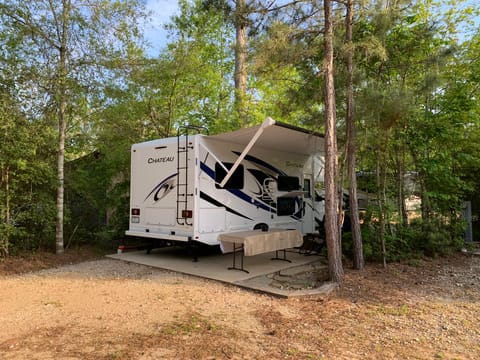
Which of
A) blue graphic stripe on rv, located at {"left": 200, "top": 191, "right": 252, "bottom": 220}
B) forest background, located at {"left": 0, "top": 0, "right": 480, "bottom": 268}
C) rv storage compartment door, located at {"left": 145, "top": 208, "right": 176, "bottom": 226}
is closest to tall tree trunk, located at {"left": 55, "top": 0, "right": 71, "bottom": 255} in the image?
forest background, located at {"left": 0, "top": 0, "right": 480, "bottom": 268}

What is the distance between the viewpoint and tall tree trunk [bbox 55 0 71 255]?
7656mm

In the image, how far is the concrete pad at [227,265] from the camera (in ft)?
18.9

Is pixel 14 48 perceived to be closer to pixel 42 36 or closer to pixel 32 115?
pixel 42 36

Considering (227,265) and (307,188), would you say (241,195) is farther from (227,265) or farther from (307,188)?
(307,188)

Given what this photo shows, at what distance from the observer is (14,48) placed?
24.0 ft

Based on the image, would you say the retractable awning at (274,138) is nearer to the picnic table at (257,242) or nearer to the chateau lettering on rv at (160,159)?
the chateau lettering on rv at (160,159)

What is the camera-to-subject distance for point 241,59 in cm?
650

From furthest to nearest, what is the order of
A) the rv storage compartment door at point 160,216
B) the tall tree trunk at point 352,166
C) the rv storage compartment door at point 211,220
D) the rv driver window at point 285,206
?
the rv driver window at point 285,206, the rv storage compartment door at point 160,216, the rv storage compartment door at point 211,220, the tall tree trunk at point 352,166

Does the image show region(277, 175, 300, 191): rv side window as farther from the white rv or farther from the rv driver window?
the rv driver window

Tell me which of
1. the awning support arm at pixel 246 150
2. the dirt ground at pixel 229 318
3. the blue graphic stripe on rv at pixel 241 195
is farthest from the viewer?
the blue graphic stripe on rv at pixel 241 195

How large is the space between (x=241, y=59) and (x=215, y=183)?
94.6 inches

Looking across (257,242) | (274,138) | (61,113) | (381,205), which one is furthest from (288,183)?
(61,113)

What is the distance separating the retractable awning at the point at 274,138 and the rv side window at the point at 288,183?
680 millimetres

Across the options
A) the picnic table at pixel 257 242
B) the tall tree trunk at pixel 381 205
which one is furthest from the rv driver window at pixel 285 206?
the tall tree trunk at pixel 381 205
